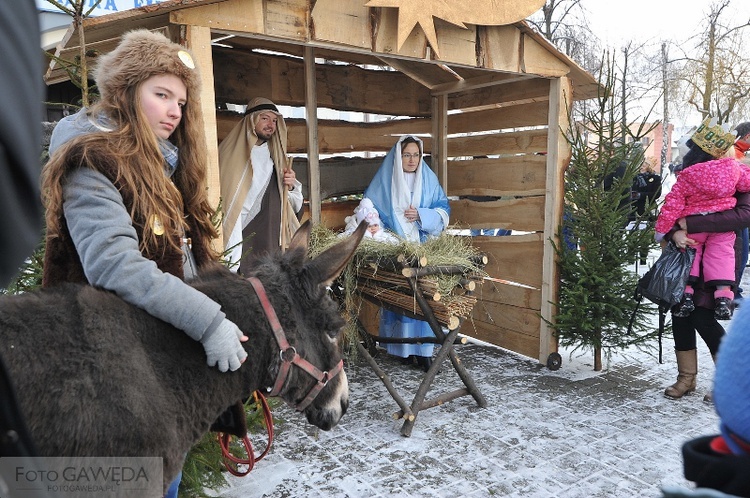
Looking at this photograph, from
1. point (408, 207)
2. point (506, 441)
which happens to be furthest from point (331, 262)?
point (408, 207)

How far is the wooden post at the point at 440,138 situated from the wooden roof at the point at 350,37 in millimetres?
429

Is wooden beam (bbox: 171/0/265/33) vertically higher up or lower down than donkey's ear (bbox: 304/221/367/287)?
higher up

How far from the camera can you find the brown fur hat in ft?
6.53

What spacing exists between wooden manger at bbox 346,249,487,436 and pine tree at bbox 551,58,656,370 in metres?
1.30

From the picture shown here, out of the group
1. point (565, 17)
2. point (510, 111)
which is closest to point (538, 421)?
point (510, 111)

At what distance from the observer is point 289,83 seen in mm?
6082

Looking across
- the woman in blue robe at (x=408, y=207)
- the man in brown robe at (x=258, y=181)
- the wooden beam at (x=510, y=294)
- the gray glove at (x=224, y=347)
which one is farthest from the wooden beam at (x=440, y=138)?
the gray glove at (x=224, y=347)

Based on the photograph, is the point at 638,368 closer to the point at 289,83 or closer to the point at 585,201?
the point at 585,201

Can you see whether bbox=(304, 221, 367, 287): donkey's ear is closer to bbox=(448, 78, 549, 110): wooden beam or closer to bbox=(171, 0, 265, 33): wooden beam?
bbox=(171, 0, 265, 33): wooden beam

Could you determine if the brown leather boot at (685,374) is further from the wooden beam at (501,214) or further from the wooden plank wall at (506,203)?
the wooden beam at (501,214)

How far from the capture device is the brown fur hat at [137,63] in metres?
1.99

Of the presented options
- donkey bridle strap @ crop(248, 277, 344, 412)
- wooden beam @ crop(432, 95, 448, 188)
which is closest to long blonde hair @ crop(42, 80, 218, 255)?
donkey bridle strap @ crop(248, 277, 344, 412)

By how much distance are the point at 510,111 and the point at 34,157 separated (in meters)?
6.03

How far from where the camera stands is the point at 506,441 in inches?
167
